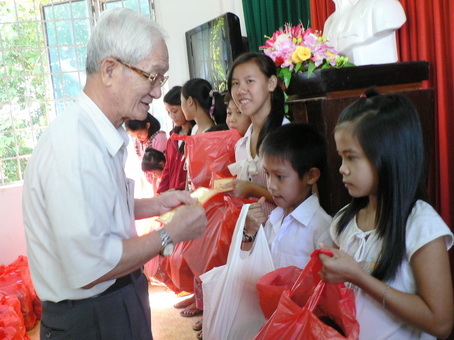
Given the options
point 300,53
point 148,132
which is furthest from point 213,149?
point 148,132

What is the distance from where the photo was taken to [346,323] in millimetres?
1108

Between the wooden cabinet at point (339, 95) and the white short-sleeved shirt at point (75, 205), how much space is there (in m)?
0.83

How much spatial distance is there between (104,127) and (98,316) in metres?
0.47

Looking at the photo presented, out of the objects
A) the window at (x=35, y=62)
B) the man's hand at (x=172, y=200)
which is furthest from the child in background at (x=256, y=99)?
the window at (x=35, y=62)

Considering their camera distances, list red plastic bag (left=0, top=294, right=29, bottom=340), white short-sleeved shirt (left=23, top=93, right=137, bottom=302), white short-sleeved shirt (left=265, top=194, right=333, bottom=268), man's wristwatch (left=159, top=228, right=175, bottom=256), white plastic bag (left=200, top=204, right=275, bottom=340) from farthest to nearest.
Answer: red plastic bag (left=0, top=294, right=29, bottom=340) → white short-sleeved shirt (left=265, top=194, right=333, bottom=268) → white plastic bag (left=200, top=204, right=275, bottom=340) → man's wristwatch (left=159, top=228, right=175, bottom=256) → white short-sleeved shirt (left=23, top=93, right=137, bottom=302)

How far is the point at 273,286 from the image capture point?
1.29m

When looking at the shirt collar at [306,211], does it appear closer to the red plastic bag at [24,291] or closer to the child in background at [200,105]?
the child in background at [200,105]

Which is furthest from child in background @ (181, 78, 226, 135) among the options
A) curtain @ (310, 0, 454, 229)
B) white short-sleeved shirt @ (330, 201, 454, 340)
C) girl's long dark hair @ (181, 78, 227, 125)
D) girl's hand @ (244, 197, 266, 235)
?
white short-sleeved shirt @ (330, 201, 454, 340)

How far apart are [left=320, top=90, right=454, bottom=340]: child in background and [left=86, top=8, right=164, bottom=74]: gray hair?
0.59 meters

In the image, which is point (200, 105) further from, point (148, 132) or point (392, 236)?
point (392, 236)

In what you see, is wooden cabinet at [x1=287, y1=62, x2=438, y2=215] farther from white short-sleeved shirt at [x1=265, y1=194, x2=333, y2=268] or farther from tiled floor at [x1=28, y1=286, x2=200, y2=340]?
tiled floor at [x1=28, y1=286, x2=200, y2=340]

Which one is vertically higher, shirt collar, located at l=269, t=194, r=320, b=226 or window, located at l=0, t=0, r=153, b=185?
window, located at l=0, t=0, r=153, b=185

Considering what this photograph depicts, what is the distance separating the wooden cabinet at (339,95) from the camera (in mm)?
1773

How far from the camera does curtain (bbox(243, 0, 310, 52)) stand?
3744 mm
